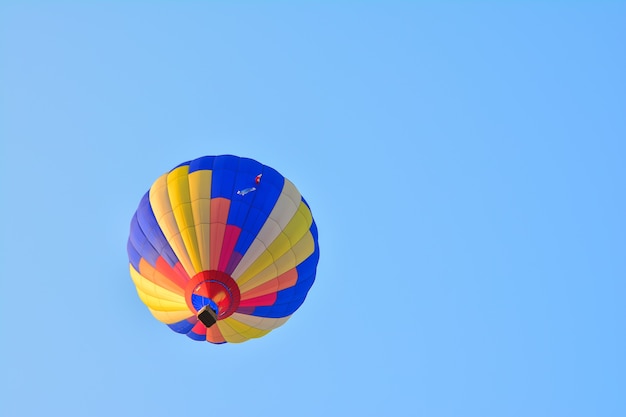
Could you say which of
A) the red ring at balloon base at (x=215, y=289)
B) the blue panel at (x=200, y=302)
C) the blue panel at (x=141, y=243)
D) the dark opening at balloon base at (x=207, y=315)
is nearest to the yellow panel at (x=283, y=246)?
the red ring at balloon base at (x=215, y=289)

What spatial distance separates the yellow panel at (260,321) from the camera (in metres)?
16.7

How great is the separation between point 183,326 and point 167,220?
2.70m

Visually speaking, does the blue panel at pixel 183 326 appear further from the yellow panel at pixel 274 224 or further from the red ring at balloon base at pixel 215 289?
the yellow panel at pixel 274 224

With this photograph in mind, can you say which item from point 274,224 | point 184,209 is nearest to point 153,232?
point 184,209

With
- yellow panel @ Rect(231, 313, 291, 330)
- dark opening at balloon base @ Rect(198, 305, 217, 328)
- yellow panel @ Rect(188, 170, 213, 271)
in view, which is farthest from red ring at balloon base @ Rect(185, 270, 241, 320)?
yellow panel @ Rect(231, 313, 291, 330)

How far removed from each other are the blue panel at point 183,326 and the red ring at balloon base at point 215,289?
3.45 feet

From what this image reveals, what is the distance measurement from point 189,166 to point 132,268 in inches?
114

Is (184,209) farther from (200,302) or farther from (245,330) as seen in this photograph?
(245,330)

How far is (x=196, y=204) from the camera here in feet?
53.5

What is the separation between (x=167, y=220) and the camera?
645 inches

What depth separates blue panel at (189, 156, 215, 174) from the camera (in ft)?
55.5

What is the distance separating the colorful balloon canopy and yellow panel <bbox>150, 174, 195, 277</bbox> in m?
0.02

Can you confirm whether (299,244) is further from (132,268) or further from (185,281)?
(132,268)

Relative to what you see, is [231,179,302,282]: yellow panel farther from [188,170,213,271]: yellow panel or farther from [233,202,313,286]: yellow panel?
[188,170,213,271]: yellow panel
